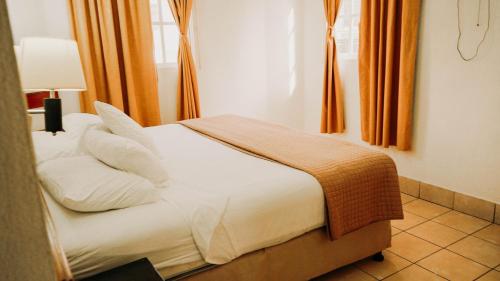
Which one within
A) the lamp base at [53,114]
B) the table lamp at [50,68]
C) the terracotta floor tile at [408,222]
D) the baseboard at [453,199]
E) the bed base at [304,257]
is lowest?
the terracotta floor tile at [408,222]

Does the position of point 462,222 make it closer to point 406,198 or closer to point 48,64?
point 406,198

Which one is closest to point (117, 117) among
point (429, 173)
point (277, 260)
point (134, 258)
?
point (134, 258)

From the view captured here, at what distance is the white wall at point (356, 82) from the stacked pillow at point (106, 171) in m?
2.13

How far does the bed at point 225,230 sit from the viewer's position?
1.39 meters

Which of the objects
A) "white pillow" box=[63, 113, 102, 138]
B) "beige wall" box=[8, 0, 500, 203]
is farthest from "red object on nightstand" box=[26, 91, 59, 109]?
"beige wall" box=[8, 0, 500, 203]

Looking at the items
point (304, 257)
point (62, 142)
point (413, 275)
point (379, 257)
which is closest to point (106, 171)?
point (62, 142)

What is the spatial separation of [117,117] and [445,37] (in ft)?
8.06

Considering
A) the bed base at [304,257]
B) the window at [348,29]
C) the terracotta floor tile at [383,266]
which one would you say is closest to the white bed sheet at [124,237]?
the bed base at [304,257]

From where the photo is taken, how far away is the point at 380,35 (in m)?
3.12

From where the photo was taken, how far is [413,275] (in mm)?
2072

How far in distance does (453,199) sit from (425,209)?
0.22 m

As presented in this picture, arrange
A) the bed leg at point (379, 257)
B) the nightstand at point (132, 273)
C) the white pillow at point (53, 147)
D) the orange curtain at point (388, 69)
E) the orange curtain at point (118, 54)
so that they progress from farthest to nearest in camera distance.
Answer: the orange curtain at point (118, 54), the orange curtain at point (388, 69), the bed leg at point (379, 257), the white pillow at point (53, 147), the nightstand at point (132, 273)

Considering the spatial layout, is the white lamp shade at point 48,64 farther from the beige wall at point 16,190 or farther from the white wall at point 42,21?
the beige wall at point 16,190

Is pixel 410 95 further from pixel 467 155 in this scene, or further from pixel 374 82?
pixel 467 155
